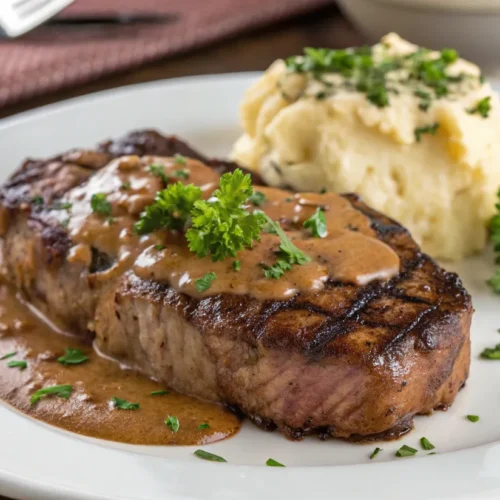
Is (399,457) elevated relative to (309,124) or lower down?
lower down

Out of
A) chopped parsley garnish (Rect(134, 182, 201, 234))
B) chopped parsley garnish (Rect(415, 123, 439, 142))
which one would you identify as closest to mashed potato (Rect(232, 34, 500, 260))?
chopped parsley garnish (Rect(415, 123, 439, 142))

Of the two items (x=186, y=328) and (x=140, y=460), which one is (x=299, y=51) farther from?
(x=140, y=460)

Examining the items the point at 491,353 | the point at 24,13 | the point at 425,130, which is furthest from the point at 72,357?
the point at 24,13

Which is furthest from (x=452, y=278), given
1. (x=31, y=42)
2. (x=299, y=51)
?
(x=31, y=42)

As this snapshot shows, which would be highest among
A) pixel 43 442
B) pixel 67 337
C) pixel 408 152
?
pixel 408 152

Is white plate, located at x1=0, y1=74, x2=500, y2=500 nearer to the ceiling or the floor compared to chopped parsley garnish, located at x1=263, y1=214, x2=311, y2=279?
nearer to the floor

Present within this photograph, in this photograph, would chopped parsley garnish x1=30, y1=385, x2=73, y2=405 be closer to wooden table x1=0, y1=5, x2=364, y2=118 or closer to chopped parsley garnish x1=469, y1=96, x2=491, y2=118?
chopped parsley garnish x1=469, y1=96, x2=491, y2=118

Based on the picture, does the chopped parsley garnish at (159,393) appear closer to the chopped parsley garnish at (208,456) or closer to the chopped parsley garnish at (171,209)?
the chopped parsley garnish at (208,456)

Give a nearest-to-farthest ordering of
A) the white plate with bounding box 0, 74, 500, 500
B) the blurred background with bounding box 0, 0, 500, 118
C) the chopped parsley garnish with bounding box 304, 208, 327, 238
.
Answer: the white plate with bounding box 0, 74, 500, 500, the chopped parsley garnish with bounding box 304, 208, 327, 238, the blurred background with bounding box 0, 0, 500, 118

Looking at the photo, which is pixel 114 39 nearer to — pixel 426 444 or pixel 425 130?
pixel 425 130
